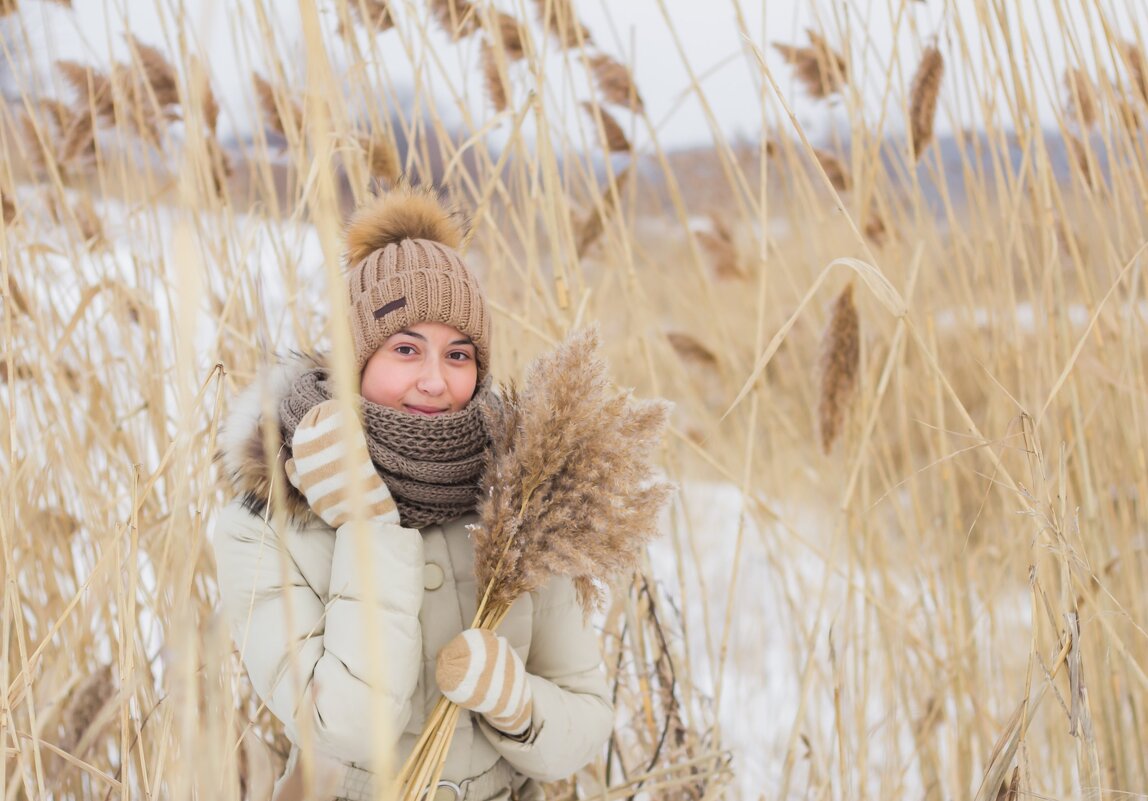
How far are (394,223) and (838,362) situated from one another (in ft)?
1.65

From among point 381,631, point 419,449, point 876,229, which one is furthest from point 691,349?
point 381,631

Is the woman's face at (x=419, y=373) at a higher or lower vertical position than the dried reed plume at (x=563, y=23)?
lower

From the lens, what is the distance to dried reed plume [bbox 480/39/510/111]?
1190 millimetres

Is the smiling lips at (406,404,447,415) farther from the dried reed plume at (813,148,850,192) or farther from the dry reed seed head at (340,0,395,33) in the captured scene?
the dried reed plume at (813,148,850,192)

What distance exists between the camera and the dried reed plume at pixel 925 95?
3.62 feet

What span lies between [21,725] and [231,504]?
0.47m

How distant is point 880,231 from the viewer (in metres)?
1.36

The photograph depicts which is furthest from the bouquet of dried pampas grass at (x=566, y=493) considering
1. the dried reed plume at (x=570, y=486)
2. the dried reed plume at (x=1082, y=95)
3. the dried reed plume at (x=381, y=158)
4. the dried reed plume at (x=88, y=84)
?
the dried reed plume at (x=88, y=84)

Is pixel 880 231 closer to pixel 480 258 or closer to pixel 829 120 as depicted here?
pixel 829 120

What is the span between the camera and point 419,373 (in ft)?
2.72

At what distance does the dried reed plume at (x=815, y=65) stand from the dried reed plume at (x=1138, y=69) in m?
0.33

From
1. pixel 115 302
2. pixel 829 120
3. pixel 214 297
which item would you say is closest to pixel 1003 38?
pixel 829 120

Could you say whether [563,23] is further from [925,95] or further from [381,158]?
[925,95]

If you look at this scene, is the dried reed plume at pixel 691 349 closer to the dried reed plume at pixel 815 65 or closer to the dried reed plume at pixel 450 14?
the dried reed plume at pixel 815 65
